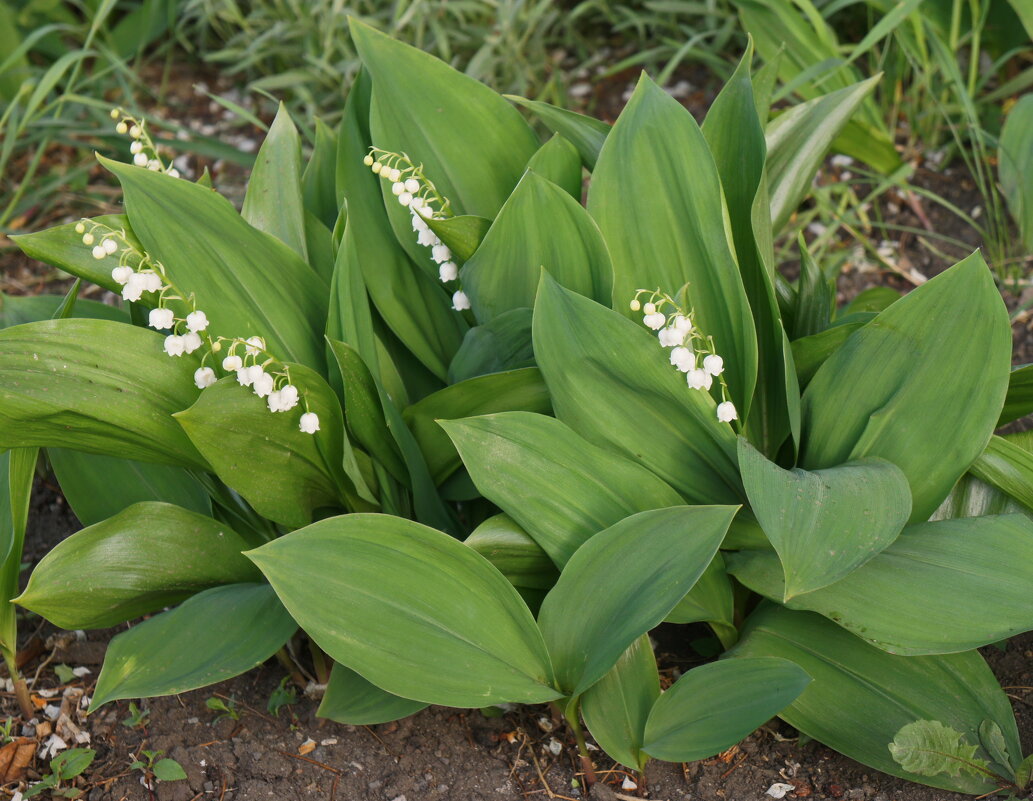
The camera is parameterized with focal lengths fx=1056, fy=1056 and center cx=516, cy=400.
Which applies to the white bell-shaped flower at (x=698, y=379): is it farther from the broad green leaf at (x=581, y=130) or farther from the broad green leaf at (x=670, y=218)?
the broad green leaf at (x=581, y=130)

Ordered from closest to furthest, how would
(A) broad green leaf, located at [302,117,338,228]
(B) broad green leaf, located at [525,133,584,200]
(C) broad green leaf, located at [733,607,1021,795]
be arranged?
(C) broad green leaf, located at [733,607,1021,795] → (B) broad green leaf, located at [525,133,584,200] → (A) broad green leaf, located at [302,117,338,228]

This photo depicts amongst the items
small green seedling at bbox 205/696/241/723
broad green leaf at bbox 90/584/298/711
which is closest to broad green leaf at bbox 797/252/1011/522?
broad green leaf at bbox 90/584/298/711

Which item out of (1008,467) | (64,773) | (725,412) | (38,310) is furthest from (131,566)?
(1008,467)

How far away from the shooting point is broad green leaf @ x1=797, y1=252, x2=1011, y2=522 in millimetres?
1460

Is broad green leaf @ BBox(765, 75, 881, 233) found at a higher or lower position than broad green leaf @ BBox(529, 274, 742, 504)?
higher

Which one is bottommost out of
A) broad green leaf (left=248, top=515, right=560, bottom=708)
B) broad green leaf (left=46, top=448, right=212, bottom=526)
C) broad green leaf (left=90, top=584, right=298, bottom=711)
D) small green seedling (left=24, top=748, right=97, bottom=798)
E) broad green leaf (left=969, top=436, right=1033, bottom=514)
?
small green seedling (left=24, top=748, right=97, bottom=798)

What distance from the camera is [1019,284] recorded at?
2580 mm

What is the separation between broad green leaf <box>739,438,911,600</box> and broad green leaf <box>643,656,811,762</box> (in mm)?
164

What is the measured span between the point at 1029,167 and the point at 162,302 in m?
1.83

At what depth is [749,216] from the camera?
1.70m

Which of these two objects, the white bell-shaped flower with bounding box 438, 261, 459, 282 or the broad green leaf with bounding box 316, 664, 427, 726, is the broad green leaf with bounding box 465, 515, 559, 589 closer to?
the broad green leaf with bounding box 316, 664, 427, 726

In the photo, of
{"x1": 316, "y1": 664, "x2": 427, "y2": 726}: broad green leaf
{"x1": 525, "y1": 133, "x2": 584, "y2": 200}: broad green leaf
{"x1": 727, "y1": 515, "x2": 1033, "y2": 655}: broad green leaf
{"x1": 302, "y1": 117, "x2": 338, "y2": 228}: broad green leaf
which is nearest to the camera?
{"x1": 727, "y1": 515, "x2": 1033, "y2": 655}: broad green leaf

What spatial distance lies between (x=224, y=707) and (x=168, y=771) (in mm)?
142

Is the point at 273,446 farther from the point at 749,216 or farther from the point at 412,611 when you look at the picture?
the point at 749,216
